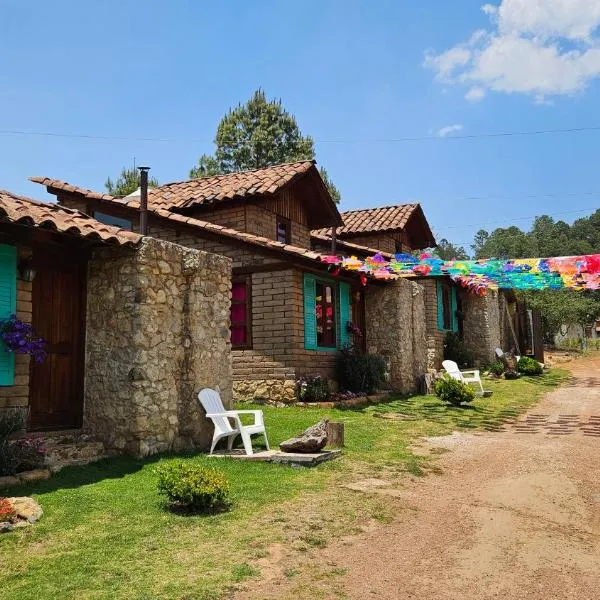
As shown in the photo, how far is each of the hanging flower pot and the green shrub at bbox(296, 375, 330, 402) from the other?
6.47 meters

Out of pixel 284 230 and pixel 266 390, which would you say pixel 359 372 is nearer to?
pixel 266 390

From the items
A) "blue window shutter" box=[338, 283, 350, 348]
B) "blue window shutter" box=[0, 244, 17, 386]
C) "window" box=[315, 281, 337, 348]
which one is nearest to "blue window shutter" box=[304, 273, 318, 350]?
"window" box=[315, 281, 337, 348]

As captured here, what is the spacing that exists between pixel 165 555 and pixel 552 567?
2713mm

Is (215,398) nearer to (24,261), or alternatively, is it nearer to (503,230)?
(24,261)

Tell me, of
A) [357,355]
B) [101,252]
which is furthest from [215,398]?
[357,355]

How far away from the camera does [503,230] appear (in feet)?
280

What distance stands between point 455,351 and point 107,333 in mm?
15395

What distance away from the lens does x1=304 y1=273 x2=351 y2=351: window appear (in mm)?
12953

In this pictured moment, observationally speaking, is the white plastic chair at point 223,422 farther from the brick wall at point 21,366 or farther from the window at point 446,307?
the window at point 446,307

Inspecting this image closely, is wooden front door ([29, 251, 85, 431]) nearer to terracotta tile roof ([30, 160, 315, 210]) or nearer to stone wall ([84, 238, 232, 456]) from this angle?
stone wall ([84, 238, 232, 456])

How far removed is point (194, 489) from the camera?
5.16 meters

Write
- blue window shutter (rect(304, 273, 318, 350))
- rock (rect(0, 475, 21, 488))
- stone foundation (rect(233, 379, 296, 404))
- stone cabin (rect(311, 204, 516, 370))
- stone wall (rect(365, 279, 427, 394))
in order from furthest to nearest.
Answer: stone cabin (rect(311, 204, 516, 370)) → stone wall (rect(365, 279, 427, 394)) → blue window shutter (rect(304, 273, 318, 350)) → stone foundation (rect(233, 379, 296, 404)) → rock (rect(0, 475, 21, 488))

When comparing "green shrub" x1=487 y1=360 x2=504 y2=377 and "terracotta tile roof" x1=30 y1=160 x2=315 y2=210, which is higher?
"terracotta tile roof" x1=30 y1=160 x2=315 y2=210

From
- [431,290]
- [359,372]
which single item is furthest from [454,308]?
[359,372]
